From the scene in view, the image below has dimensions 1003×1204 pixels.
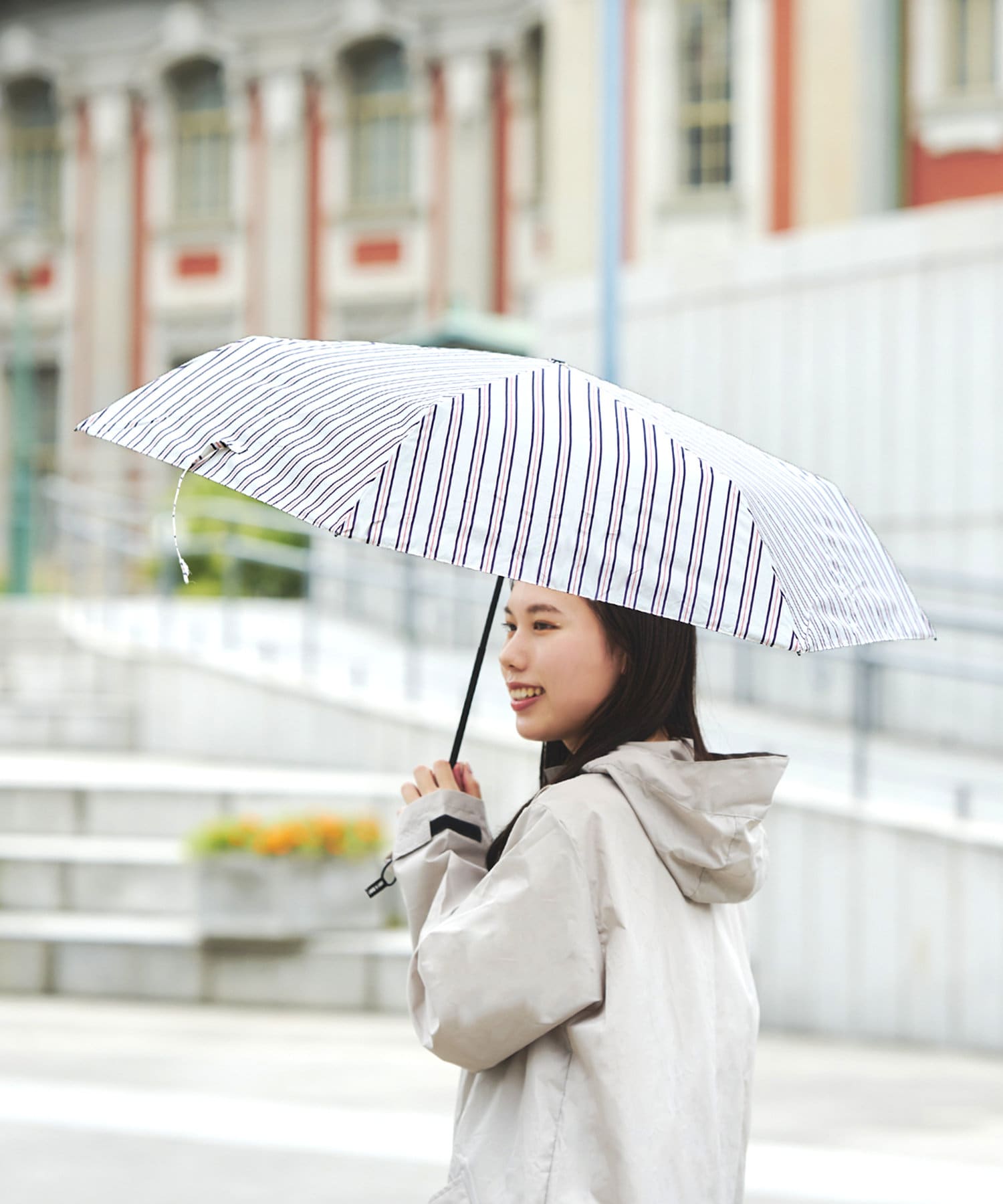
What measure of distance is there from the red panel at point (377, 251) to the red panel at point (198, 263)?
210 cm

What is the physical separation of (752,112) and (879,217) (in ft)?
5.44

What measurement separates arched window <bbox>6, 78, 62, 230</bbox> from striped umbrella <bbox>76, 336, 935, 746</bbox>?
972 inches

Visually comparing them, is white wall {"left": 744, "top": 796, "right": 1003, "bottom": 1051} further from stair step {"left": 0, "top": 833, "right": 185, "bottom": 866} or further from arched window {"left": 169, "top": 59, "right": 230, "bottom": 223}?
arched window {"left": 169, "top": 59, "right": 230, "bottom": 223}

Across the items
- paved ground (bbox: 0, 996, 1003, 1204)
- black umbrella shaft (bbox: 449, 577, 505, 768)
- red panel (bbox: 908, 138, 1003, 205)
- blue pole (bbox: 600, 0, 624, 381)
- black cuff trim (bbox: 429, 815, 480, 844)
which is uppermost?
red panel (bbox: 908, 138, 1003, 205)

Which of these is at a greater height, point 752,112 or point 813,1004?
point 752,112

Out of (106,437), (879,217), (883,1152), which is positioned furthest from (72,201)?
(106,437)

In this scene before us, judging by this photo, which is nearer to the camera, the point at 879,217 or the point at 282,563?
the point at 282,563

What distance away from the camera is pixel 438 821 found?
8.95 ft

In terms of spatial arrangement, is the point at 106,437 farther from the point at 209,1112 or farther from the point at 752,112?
the point at 752,112

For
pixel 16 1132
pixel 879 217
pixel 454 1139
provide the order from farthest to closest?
pixel 879 217, pixel 16 1132, pixel 454 1139

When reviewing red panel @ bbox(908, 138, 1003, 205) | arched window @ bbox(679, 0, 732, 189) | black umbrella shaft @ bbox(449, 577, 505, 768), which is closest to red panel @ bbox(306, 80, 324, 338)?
arched window @ bbox(679, 0, 732, 189)

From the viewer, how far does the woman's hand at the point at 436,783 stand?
2807 mm

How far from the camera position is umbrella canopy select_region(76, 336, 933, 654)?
8.25 ft

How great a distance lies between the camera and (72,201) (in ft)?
85.3
